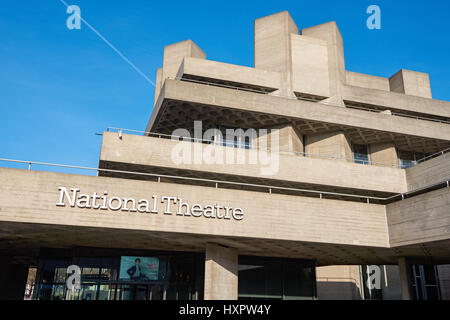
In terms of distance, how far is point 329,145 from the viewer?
2811 cm

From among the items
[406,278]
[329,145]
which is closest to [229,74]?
[329,145]

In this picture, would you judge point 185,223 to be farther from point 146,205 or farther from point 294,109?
point 294,109

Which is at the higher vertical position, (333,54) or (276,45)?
(276,45)

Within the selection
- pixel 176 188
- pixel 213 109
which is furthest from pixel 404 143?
pixel 176 188

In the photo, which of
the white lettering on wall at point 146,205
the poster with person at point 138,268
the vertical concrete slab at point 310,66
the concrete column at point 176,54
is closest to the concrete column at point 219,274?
the white lettering on wall at point 146,205

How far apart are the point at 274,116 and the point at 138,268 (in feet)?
42.7

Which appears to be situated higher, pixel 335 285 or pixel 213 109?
pixel 213 109

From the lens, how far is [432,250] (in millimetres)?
18719

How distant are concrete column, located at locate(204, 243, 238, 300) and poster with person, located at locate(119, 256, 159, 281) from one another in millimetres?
4232

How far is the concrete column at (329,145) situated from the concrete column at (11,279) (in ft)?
67.7

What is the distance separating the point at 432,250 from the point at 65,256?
711 inches

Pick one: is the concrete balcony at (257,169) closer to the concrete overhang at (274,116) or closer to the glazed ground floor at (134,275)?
the concrete overhang at (274,116)

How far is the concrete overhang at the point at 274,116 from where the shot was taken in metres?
25.0
